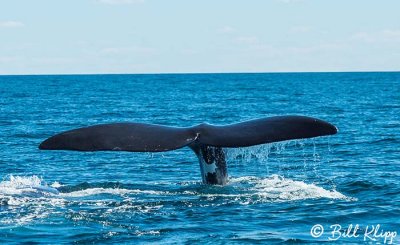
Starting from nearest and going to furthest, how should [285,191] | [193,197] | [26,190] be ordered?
[193,197], [26,190], [285,191]

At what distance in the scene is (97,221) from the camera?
429 inches

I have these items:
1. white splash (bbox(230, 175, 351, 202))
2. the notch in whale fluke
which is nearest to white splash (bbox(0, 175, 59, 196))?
the notch in whale fluke

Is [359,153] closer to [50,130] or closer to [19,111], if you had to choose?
[50,130]

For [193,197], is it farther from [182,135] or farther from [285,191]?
[182,135]

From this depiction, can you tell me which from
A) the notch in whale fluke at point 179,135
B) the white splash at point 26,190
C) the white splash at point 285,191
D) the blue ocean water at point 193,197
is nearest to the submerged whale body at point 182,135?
the notch in whale fluke at point 179,135

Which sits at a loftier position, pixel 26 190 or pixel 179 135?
pixel 179 135

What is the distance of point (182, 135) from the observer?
37.0 feet

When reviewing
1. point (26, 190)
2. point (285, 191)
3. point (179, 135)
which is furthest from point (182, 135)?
point (26, 190)

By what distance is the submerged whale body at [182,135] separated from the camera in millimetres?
10750

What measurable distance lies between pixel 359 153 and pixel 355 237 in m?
11.1

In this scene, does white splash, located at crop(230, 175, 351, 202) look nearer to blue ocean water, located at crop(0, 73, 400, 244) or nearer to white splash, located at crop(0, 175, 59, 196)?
blue ocean water, located at crop(0, 73, 400, 244)

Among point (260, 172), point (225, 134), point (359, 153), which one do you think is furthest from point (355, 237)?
point (359, 153)

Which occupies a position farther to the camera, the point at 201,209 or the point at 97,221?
the point at 201,209

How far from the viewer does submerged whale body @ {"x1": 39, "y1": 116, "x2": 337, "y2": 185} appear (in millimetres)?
10750
